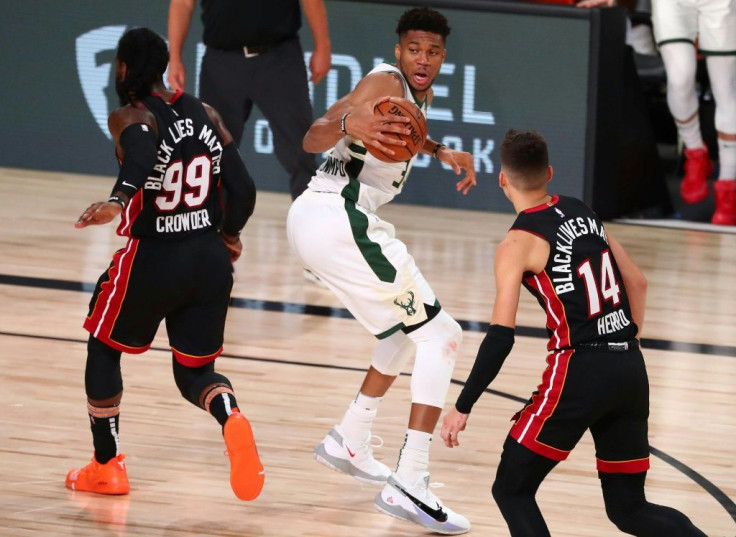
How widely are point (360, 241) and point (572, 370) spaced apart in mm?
1088

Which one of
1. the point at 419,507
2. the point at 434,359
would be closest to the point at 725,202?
the point at 434,359

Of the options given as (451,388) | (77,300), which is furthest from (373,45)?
(451,388)

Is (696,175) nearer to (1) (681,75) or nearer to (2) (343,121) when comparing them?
(1) (681,75)

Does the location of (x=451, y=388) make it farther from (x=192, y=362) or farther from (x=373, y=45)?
(x=373, y=45)

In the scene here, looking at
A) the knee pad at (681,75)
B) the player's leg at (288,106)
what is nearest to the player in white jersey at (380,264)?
the player's leg at (288,106)

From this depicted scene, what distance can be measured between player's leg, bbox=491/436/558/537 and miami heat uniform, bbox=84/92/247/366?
1.14m

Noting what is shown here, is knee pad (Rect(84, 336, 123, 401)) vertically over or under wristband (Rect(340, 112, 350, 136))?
under

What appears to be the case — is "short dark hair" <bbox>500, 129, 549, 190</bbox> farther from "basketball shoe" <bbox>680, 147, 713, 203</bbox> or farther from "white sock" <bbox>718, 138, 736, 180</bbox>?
"basketball shoe" <bbox>680, 147, 713, 203</bbox>

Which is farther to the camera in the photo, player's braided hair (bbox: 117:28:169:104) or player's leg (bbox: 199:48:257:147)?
player's leg (bbox: 199:48:257:147)

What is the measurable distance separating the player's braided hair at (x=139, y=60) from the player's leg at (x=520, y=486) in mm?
1549

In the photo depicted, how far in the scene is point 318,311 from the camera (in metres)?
6.62

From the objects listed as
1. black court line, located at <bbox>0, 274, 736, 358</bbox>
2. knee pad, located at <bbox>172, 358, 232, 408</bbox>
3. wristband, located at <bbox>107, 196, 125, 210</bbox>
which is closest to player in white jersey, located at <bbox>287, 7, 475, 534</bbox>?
knee pad, located at <bbox>172, 358, 232, 408</bbox>

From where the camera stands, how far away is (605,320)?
132 inches

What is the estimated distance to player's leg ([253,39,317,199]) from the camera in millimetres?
7336
